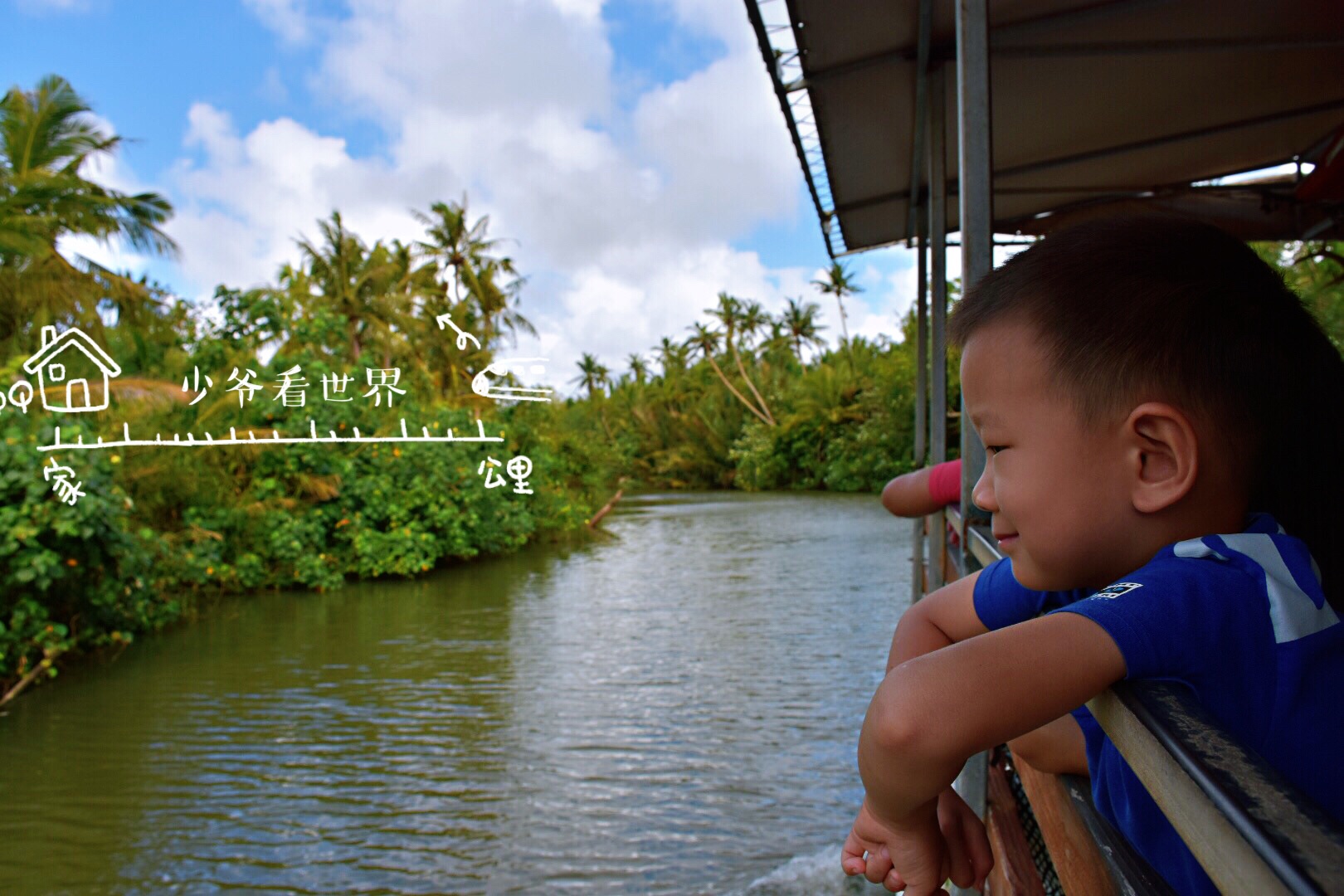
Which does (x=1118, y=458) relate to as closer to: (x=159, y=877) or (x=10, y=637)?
(x=159, y=877)

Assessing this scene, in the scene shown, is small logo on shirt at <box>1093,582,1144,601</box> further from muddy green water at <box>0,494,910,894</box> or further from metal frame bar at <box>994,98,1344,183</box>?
metal frame bar at <box>994,98,1344,183</box>

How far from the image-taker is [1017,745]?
1146mm

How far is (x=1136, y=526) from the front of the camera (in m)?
0.80

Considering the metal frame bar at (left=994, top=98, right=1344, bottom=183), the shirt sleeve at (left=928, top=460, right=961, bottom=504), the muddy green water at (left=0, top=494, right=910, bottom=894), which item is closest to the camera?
the shirt sleeve at (left=928, top=460, right=961, bottom=504)

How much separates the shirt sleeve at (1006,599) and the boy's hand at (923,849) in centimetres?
20

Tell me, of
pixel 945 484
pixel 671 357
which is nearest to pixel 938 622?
pixel 945 484

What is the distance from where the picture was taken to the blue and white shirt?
669 millimetres

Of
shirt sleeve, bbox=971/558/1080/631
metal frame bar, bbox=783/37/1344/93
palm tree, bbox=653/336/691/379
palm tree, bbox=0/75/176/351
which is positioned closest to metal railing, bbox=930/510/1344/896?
shirt sleeve, bbox=971/558/1080/631

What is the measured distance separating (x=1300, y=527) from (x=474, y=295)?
2808cm

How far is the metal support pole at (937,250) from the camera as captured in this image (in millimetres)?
3340

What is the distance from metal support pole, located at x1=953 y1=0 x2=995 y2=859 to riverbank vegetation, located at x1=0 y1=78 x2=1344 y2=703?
320 centimetres

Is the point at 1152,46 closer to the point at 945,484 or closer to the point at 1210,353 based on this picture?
the point at 945,484

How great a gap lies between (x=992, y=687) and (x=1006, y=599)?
42cm

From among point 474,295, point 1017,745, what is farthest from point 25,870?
point 474,295
